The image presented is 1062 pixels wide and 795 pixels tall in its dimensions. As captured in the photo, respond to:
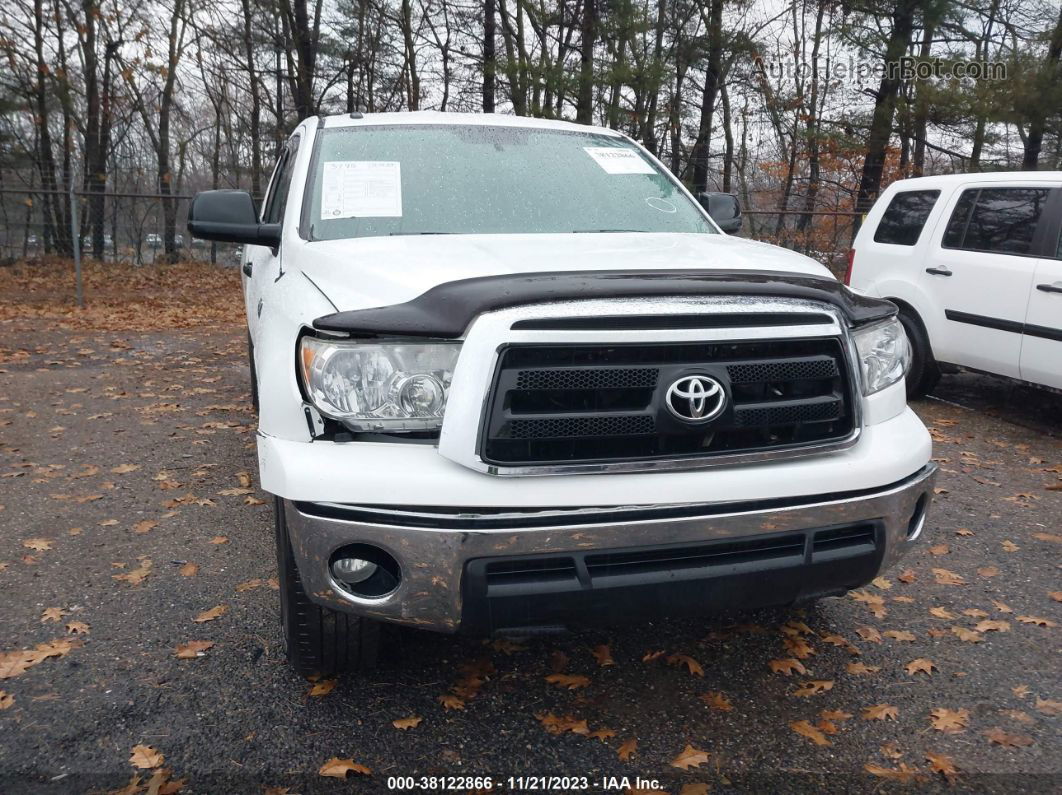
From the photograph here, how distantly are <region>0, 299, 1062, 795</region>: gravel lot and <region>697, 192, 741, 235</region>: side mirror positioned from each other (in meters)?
1.75

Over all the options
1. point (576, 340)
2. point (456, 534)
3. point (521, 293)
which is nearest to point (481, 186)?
point (521, 293)

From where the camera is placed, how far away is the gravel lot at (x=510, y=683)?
239cm

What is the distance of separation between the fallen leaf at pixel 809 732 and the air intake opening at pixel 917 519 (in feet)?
2.09

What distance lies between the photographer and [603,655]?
297cm

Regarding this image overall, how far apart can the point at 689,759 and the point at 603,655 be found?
1.95 ft

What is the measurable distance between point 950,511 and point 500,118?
312cm

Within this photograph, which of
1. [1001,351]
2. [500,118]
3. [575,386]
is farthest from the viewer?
[1001,351]

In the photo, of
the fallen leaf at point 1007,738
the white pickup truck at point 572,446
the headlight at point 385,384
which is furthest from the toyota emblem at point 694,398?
the fallen leaf at point 1007,738

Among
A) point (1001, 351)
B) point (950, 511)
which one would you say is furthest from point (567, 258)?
point (1001, 351)

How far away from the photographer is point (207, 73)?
24.4 meters

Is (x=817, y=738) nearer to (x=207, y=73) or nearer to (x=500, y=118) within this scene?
(x=500, y=118)

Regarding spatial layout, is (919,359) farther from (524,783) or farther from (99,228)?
(99,228)

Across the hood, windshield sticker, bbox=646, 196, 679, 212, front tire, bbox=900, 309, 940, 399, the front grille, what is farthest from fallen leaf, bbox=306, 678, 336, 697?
front tire, bbox=900, 309, 940, 399

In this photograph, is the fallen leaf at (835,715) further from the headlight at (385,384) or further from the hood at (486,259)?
the headlight at (385,384)
